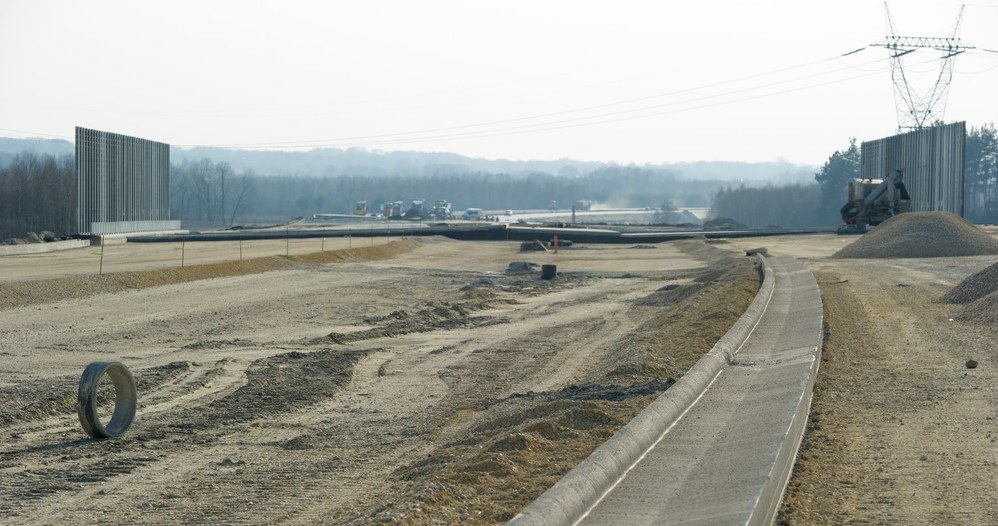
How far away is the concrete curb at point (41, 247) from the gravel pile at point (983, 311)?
139 feet

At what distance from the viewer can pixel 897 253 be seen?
4412 cm

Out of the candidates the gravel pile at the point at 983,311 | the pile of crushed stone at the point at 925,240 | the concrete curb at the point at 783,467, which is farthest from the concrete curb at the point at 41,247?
the concrete curb at the point at 783,467

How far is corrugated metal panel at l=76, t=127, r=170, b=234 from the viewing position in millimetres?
66438

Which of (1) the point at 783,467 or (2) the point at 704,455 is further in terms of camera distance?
(2) the point at 704,455

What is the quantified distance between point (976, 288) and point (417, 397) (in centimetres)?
1326

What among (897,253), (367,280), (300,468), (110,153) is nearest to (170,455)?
(300,468)

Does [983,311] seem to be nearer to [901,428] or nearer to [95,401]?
[901,428]

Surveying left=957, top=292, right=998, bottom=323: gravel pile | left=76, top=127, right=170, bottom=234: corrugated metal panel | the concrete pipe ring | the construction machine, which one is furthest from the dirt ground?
left=76, top=127, right=170, bottom=234: corrugated metal panel

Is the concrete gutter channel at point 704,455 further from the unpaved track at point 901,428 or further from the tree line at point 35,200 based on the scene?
the tree line at point 35,200

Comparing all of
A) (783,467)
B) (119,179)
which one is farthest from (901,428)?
(119,179)

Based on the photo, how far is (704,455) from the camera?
331 inches

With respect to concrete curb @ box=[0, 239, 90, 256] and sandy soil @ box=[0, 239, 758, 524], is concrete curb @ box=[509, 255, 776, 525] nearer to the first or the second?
sandy soil @ box=[0, 239, 758, 524]

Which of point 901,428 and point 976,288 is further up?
point 976,288

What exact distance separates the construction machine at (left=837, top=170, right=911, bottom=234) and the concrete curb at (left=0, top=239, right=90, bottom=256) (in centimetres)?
4550
